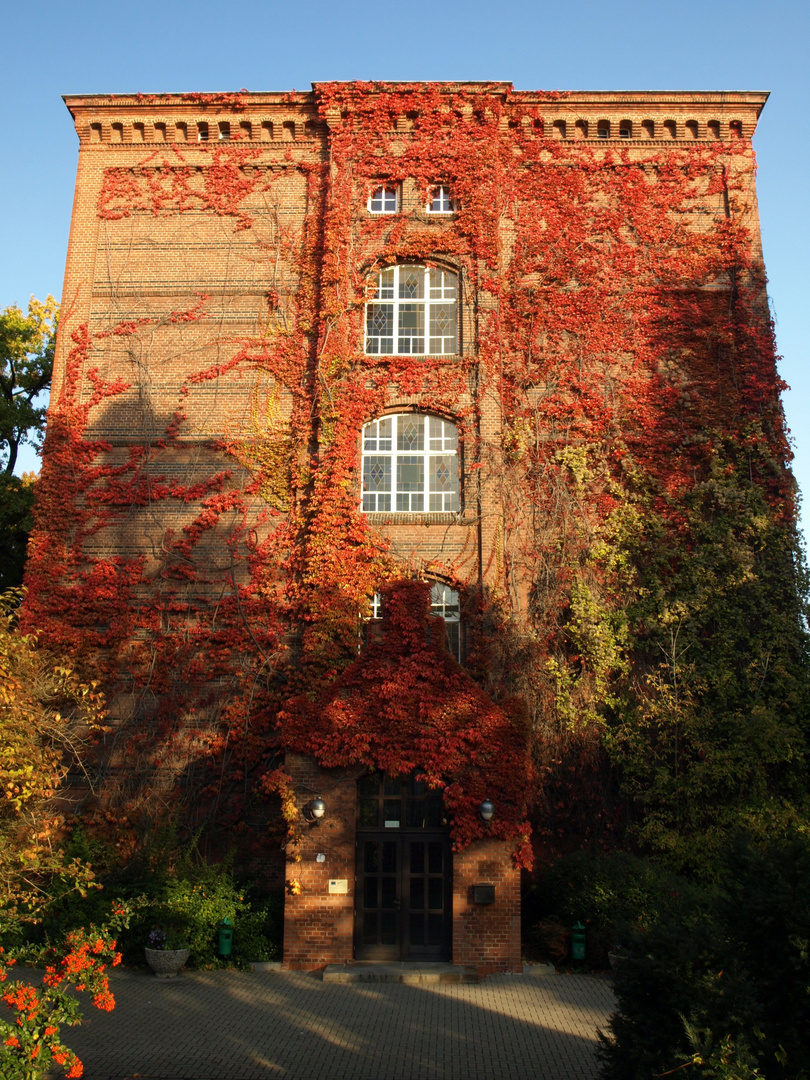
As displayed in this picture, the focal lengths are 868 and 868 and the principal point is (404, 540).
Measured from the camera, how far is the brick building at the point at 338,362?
1789 cm

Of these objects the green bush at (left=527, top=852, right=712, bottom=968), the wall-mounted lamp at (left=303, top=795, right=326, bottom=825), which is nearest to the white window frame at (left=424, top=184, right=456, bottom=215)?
the wall-mounted lamp at (left=303, top=795, right=326, bottom=825)

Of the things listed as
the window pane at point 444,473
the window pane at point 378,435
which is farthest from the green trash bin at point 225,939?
the window pane at point 378,435

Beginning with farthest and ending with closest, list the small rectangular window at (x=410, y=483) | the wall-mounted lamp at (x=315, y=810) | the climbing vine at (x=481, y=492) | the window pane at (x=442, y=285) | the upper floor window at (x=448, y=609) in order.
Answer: the window pane at (x=442, y=285) → the small rectangular window at (x=410, y=483) → the upper floor window at (x=448, y=609) → the climbing vine at (x=481, y=492) → the wall-mounted lamp at (x=315, y=810)

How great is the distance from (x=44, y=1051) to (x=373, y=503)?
12322 millimetres

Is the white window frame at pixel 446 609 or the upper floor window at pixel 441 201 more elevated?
the upper floor window at pixel 441 201

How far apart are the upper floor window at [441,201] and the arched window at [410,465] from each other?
206 inches

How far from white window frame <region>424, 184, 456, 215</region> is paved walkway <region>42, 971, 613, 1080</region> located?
52.9 ft

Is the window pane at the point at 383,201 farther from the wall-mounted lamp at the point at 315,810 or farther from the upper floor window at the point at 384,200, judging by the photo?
the wall-mounted lamp at the point at 315,810

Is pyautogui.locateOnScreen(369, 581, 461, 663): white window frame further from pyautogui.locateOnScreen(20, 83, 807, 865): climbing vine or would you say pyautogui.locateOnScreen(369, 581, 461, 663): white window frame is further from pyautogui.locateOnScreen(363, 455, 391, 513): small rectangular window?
pyautogui.locateOnScreen(363, 455, 391, 513): small rectangular window

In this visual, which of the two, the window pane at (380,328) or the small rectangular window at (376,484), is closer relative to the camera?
the small rectangular window at (376,484)

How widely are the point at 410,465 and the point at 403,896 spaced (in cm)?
859

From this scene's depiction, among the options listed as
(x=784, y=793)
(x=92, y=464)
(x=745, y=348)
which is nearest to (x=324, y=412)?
(x=92, y=464)

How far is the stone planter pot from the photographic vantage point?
1392 centimetres

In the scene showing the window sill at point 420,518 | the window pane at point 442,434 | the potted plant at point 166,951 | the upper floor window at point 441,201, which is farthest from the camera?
the upper floor window at point 441,201
